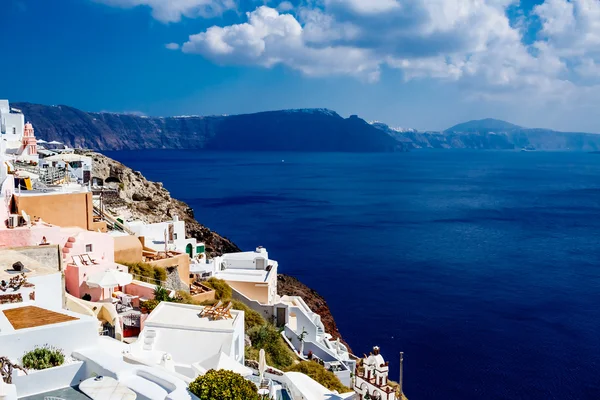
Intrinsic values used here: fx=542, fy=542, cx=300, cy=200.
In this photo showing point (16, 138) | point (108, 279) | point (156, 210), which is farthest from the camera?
point (156, 210)

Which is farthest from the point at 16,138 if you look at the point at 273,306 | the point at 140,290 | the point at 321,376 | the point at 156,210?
the point at 321,376

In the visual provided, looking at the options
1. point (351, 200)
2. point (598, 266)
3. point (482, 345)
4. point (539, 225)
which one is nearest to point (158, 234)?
point (482, 345)

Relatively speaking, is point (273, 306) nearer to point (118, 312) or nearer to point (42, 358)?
point (118, 312)

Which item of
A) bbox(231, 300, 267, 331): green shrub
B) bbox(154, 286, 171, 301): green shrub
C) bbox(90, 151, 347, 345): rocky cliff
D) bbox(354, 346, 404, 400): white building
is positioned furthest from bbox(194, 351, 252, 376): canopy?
bbox(90, 151, 347, 345): rocky cliff

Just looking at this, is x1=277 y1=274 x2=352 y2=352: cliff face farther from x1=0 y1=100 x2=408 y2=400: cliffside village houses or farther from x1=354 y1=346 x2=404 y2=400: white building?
x1=354 y1=346 x2=404 y2=400: white building

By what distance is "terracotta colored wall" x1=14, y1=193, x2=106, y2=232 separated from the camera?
19.9 meters

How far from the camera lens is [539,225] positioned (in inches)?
2815

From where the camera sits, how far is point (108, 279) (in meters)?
16.4

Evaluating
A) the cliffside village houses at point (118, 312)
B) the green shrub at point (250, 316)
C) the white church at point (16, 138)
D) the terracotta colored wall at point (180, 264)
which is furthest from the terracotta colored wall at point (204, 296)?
the white church at point (16, 138)

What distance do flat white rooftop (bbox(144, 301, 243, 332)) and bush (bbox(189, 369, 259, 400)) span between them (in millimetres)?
4339

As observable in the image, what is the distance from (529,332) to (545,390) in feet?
25.6

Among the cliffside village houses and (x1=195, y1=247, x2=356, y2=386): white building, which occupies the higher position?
the cliffside village houses

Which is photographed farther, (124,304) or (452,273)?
(452,273)

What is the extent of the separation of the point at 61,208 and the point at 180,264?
5.05m
